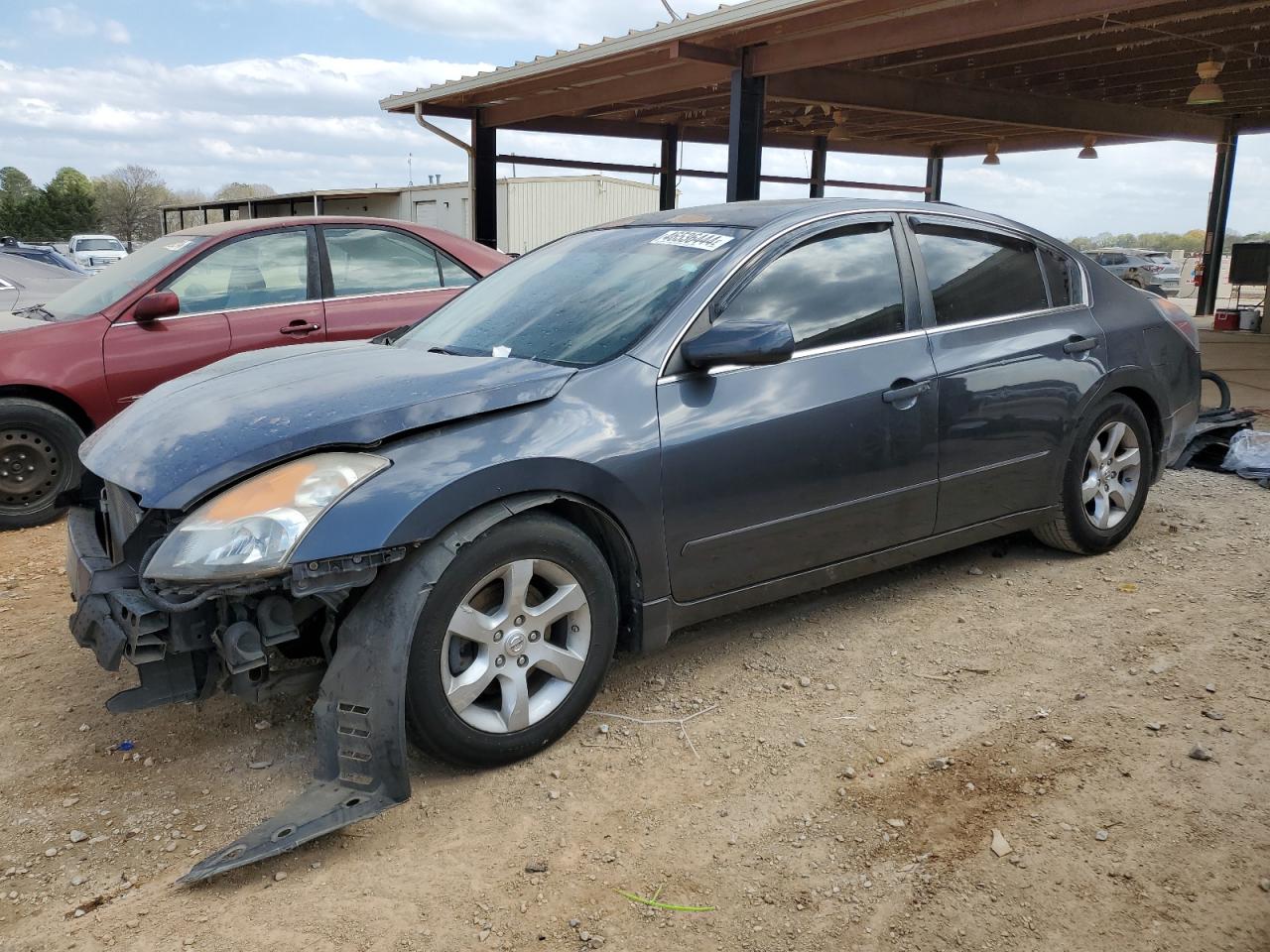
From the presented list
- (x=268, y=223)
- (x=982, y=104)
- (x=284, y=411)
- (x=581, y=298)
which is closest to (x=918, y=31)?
(x=982, y=104)

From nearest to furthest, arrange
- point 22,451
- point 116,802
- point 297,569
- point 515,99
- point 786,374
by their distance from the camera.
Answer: point 297,569
point 116,802
point 786,374
point 22,451
point 515,99

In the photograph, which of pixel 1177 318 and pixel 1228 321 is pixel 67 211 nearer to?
pixel 1228 321

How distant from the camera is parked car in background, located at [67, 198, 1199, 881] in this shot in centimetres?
260

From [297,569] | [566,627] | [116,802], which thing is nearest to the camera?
[297,569]

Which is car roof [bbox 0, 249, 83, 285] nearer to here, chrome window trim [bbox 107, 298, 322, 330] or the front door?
chrome window trim [bbox 107, 298, 322, 330]

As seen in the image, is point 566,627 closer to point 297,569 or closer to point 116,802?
point 297,569

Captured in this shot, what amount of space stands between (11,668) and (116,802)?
122 centimetres

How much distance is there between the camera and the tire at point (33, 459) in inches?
212

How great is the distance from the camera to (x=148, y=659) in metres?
2.56

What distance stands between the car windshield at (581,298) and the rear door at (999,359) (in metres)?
0.99

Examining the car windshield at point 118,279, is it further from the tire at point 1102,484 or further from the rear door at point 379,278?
the tire at point 1102,484

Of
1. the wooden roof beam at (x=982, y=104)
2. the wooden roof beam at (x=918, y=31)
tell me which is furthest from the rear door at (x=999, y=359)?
the wooden roof beam at (x=982, y=104)

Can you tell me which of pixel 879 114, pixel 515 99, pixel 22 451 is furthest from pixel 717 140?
pixel 22 451

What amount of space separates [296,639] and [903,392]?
7.41 feet
